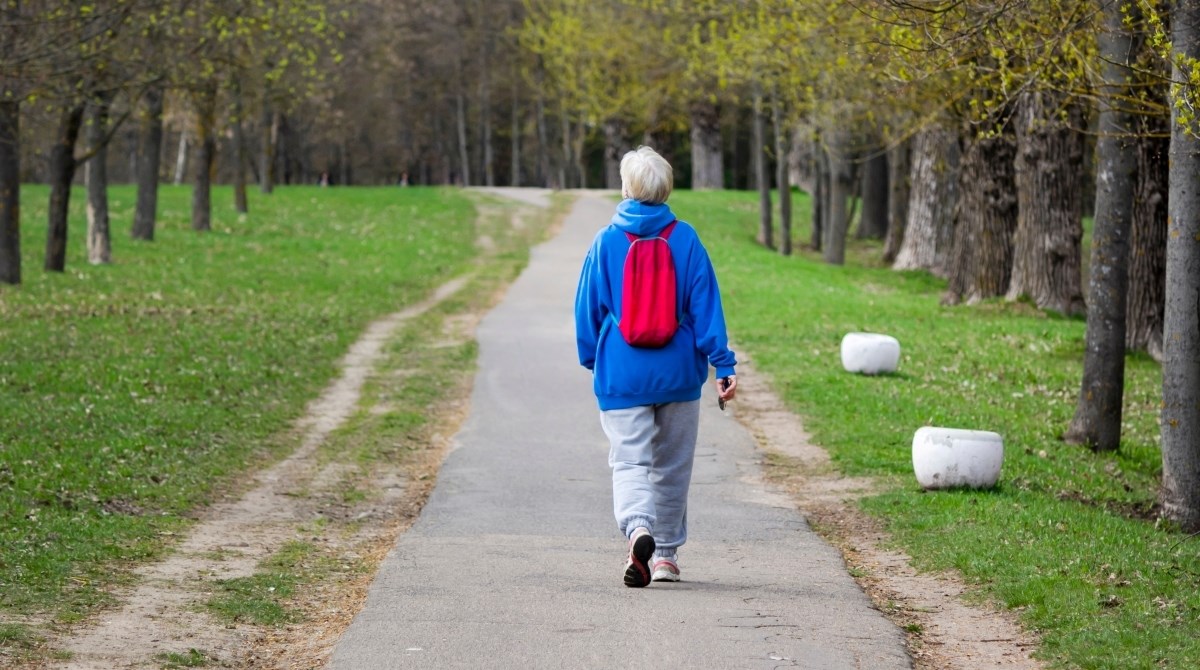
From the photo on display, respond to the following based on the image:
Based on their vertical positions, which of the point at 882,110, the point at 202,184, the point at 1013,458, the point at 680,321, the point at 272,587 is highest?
the point at 882,110

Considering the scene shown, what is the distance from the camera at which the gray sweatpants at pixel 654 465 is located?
22.2 feet

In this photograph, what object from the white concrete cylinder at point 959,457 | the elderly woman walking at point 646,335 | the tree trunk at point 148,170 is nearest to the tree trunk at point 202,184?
the tree trunk at point 148,170

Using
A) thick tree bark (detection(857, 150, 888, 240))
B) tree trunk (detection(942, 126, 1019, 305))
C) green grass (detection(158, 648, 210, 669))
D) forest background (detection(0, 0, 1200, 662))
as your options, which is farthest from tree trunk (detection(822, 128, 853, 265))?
green grass (detection(158, 648, 210, 669))

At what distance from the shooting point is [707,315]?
6.67 metres

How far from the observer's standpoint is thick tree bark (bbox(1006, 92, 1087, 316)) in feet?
69.6

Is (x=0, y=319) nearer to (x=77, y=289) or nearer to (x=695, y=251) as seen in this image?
(x=77, y=289)

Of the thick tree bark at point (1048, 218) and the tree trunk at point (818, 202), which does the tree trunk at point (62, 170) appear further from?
the tree trunk at point (818, 202)

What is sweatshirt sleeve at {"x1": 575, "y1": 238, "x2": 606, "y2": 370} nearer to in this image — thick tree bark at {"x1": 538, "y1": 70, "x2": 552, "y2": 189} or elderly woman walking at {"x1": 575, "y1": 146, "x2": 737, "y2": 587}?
elderly woman walking at {"x1": 575, "y1": 146, "x2": 737, "y2": 587}

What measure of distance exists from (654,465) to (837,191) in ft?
87.6

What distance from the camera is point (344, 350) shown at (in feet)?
59.2

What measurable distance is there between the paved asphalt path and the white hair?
183 cm

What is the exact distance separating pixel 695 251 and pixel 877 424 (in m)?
6.12

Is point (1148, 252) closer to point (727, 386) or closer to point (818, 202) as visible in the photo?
point (727, 386)

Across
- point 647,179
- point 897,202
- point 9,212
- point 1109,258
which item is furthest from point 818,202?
point 647,179
